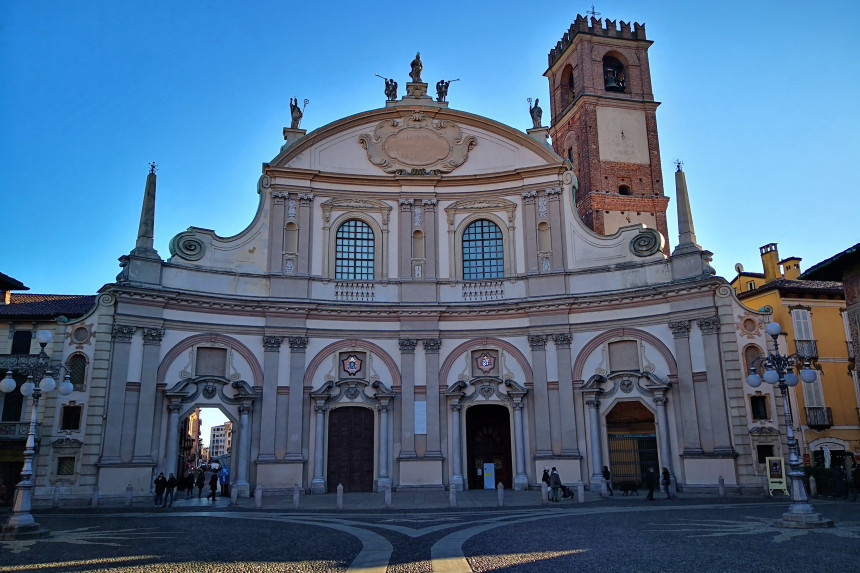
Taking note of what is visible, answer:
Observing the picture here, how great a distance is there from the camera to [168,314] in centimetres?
2600

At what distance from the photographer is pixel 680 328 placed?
25828mm

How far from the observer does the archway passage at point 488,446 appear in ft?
91.0

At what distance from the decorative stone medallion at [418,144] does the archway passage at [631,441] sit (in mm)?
12558

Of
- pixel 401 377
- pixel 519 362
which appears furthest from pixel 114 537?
pixel 519 362

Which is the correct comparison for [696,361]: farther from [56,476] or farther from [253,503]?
[56,476]

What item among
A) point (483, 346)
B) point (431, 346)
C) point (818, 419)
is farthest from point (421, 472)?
point (818, 419)

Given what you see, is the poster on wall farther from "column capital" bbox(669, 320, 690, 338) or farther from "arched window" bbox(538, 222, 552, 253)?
"arched window" bbox(538, 222, 552, 253)

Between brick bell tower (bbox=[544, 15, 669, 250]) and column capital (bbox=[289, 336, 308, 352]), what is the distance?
15.1 metres

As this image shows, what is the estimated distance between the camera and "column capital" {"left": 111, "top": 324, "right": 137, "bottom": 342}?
2472 centimetres

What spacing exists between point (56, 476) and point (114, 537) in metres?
11.0

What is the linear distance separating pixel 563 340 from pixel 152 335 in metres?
15.7

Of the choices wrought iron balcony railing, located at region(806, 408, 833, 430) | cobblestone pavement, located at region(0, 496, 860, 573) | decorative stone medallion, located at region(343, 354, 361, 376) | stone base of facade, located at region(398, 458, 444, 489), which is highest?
decorative stone medallion, located at region(343, 354, 361, 376)

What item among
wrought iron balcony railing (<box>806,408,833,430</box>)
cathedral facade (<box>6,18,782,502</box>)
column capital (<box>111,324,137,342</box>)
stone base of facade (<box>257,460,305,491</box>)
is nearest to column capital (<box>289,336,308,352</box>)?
cathedral facade (<box>6,18,782,502</box>)

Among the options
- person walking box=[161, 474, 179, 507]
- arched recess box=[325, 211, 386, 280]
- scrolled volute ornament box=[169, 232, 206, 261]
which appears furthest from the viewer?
arched recess box=[325, 211, 386, 280]
